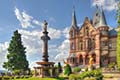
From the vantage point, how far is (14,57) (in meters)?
78.8

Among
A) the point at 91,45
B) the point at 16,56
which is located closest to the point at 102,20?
the point at 91,45

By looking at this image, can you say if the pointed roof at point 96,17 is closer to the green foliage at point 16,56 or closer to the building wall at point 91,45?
the building wall at point 91,45

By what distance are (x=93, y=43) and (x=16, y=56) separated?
27.8 metres

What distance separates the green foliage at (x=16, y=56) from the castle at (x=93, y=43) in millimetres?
23273

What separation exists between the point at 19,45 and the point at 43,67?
2509 centimetres

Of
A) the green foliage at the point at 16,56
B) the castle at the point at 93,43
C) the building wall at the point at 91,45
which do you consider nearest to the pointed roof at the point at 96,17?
the castle at the point at 93,43

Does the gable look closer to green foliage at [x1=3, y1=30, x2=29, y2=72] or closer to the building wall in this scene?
the building wall

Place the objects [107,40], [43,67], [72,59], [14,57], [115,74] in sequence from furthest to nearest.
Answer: [72,59] < [107,40] < [14,57] < [115,74] < [43,67]

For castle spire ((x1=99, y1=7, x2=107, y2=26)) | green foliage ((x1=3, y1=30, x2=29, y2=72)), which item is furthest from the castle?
green foliage ((x1=3, y1=30, x2=29, y2=72))

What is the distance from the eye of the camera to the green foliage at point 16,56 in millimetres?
78125

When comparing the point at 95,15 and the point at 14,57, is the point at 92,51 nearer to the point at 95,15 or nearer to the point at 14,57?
the point at 95,15

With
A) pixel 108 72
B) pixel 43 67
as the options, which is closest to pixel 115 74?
pixel 108 72

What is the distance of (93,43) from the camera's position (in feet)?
314

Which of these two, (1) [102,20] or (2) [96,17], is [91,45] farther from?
(2) [96,17]
